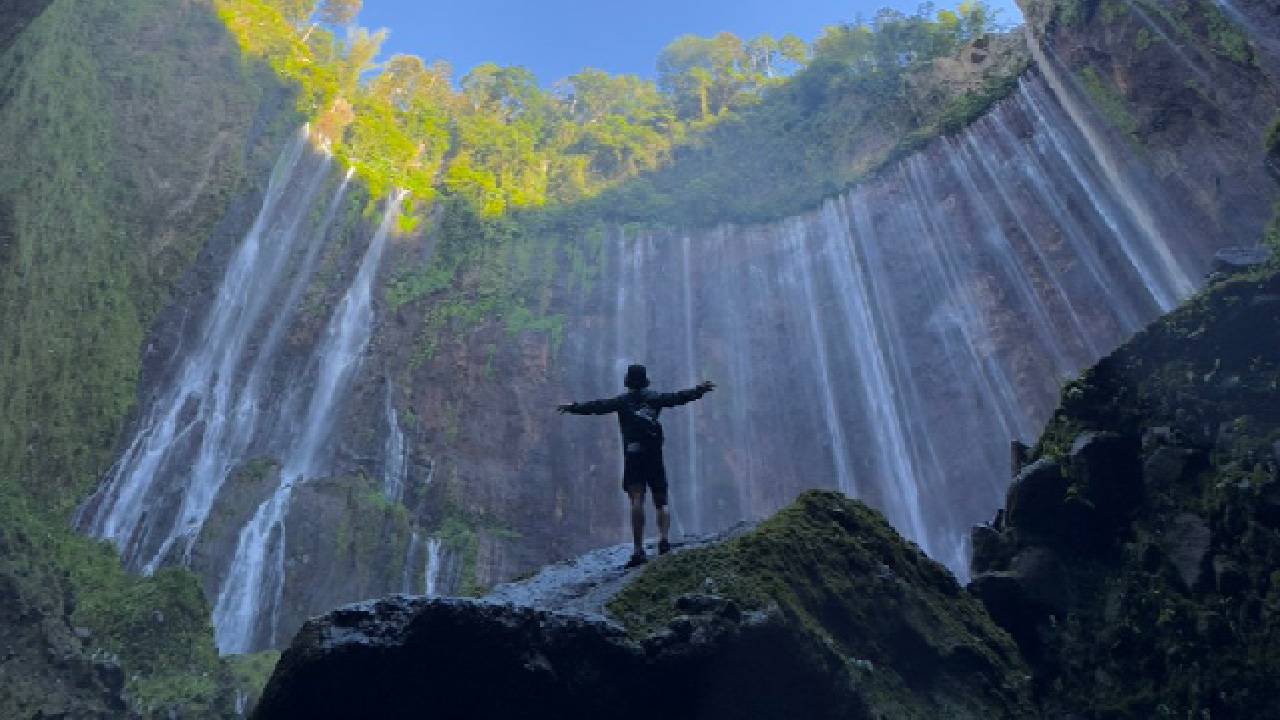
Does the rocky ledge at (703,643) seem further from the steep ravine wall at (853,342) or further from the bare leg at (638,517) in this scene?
the steep ravine wall at (853,342)

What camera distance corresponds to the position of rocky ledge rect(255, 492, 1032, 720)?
401 cm

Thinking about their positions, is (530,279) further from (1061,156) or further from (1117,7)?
(1117,7)

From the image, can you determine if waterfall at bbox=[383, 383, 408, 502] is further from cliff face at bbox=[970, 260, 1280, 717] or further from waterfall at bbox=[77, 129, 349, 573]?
cliff face at bbox=[970, 260, 1280, 717]

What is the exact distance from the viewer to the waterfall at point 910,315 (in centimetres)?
1839

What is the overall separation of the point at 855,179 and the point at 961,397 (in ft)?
26.2

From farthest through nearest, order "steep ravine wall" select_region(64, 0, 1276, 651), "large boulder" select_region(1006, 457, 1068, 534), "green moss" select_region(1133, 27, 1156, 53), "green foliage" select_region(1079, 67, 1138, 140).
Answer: "steep ravine wall" select_region(64, 0, 1276, 651)
"green foliage" select_region(1079, 67, 1138, 140)
"green moss" select_region(1133, 27, 1156, 53)
"large boulder" select_region(1006, 457, 1068, 534)

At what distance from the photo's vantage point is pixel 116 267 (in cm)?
2072

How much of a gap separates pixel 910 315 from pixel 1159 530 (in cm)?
1748

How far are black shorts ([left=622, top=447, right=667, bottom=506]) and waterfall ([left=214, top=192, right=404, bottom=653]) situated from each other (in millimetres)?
14123

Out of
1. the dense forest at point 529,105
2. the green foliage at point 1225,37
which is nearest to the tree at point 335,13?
the dense forest at point 529,105

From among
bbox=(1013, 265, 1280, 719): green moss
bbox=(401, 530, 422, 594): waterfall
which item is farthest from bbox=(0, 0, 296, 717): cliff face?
bbox=(1013, 265, 1280, 719): green moss

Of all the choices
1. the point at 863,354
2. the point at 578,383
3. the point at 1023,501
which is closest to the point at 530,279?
the point at 578,383

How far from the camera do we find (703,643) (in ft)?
14.6

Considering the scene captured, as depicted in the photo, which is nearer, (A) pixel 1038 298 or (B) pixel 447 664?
(B) pixel 447 664
